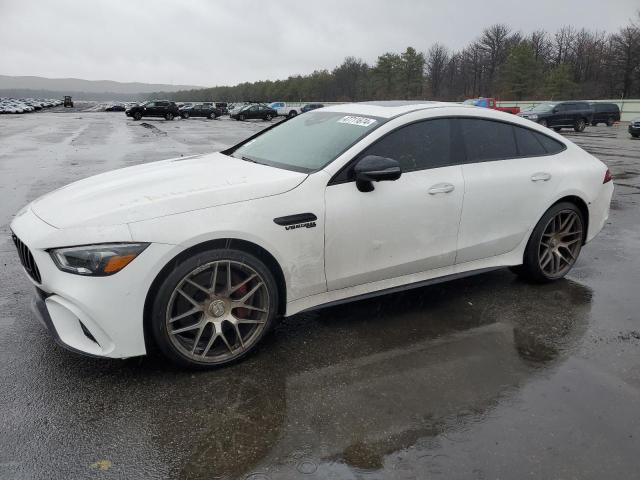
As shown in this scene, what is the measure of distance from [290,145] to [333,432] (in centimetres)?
224

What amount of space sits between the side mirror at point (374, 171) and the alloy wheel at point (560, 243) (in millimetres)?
1864

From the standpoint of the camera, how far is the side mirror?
3354mm

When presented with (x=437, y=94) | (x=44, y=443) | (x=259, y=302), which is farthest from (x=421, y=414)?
(x=437, y=94)

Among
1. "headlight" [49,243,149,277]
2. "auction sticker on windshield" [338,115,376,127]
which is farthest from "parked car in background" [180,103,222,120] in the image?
"headlight" [49,243,149,277]

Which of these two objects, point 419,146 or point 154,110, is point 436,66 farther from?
point 419,146

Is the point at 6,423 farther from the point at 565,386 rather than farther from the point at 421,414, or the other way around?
the point at 565,386

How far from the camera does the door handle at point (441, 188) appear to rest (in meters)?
3.75

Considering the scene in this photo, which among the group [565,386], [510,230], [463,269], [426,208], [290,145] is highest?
[290,145]

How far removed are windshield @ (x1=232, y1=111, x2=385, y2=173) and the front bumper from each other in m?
1.24

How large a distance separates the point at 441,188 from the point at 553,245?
1.53 metres

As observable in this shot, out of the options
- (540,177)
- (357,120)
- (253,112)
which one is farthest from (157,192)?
(253,112)

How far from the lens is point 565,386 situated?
3055 mm

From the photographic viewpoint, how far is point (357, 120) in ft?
12.9

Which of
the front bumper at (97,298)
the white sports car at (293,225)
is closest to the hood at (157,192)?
the white sports car at (293,225)
